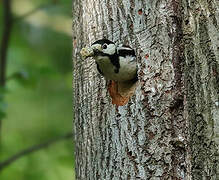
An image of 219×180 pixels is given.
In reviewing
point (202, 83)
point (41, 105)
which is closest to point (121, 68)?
point (202, 83)

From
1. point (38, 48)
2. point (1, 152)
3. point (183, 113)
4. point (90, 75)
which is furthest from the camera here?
point (38, 48)

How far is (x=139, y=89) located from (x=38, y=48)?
5.19 metres

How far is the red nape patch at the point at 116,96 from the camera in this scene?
309cm

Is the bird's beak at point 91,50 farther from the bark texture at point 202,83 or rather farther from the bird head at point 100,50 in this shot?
the bark texture at point 202,83

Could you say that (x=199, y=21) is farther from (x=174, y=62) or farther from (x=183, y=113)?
(x=183, y=113)

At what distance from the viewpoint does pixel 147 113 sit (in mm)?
2961

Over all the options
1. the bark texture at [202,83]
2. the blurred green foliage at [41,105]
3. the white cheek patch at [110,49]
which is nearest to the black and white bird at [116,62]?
the white cheek patch at [110,49]

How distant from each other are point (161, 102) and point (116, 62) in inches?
14.5

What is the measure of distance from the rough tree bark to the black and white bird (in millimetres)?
59

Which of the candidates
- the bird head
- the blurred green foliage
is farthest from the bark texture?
the blurred green foliage

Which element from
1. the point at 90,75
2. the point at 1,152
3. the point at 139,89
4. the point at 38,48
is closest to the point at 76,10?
the point at 90,75

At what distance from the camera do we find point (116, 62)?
311 centimetres

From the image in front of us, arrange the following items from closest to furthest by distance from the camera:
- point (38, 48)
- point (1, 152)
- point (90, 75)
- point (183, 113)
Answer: point (183, 113), point (90, 75), point (1, 152), point (38, 48)

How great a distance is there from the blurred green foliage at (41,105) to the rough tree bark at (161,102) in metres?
3.08
